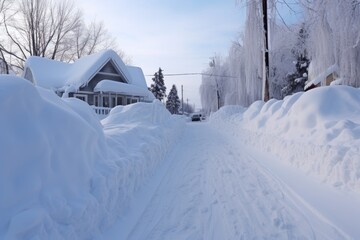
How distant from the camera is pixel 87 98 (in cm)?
2491

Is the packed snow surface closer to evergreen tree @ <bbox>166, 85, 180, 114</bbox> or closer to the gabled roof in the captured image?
the gabled roof

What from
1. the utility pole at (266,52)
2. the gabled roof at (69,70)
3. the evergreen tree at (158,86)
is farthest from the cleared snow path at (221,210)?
the evergreen tree at (158,86)

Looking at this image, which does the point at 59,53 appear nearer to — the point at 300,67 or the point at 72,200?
the point at 300,67

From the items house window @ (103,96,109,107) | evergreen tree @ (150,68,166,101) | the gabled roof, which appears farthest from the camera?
evergreen tree @ (150,68,166,101)

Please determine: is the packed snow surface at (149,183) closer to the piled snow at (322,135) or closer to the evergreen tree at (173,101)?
the piled snow at (322,135)

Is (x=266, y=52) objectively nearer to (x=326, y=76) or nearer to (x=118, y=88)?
(x=326, y=76)

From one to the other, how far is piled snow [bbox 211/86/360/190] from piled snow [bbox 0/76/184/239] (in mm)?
3769

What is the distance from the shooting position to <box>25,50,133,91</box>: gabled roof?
917 inches

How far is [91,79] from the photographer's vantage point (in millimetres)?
24828

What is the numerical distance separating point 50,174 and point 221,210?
2.62 metres

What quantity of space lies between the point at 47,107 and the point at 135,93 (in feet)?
76.2

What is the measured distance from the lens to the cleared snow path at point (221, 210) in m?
3.60

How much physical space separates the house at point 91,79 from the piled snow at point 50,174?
1888 centimetres

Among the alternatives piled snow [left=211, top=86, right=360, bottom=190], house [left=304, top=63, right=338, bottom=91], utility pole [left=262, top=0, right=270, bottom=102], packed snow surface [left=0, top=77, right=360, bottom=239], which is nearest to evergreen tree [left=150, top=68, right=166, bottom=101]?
house [left=304, top=63, right=338, bottom=91]
